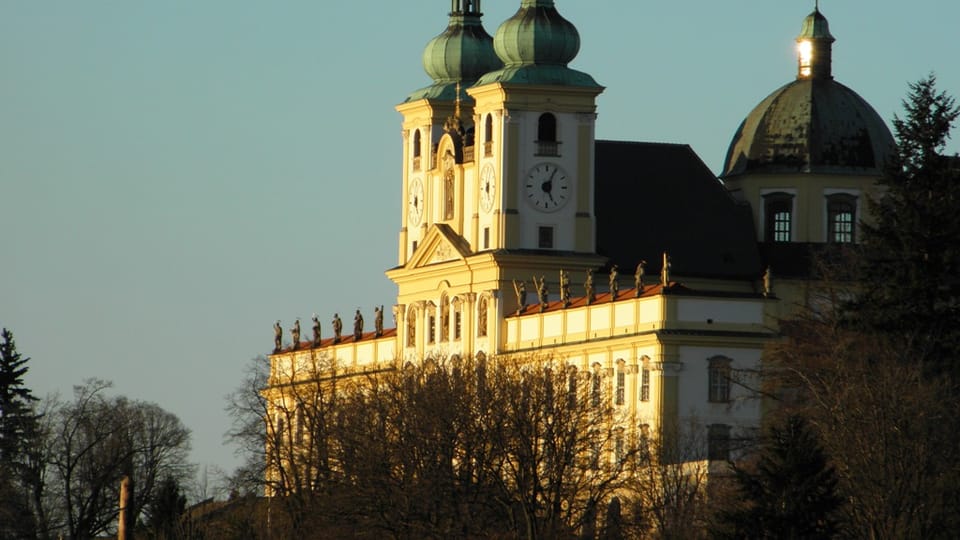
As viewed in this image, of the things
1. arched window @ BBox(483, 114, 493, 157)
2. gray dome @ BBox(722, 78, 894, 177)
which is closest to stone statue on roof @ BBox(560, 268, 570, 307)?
arched window @ BBox(483, 114, 493, 157)

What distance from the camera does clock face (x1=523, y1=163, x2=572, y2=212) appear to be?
149m

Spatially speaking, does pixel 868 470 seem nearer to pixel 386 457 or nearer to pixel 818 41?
pixel 386 457

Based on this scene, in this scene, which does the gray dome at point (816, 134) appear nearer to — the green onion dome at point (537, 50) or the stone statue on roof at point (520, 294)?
the green onion dome at point (537, 50)

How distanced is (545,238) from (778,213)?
11139 millimetres

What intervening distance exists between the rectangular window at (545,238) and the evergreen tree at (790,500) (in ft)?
182


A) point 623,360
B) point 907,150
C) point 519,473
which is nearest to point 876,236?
point 907,150

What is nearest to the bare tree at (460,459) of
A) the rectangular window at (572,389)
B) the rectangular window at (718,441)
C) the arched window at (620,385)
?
the rectangular window at (572,389)

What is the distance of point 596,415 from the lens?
121250 millimetres

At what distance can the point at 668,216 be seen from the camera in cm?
15325

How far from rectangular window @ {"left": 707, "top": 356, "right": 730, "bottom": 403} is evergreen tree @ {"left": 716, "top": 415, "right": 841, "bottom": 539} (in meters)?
39.5

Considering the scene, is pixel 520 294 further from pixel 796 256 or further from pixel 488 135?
pixel 796 256

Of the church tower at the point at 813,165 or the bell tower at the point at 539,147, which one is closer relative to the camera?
the bell tower at the point at 539,147

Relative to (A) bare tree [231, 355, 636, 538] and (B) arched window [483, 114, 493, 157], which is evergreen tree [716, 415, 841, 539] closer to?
(A) bare tree [231, 355, 636, 538]

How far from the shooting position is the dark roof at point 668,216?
15125 centimetres
